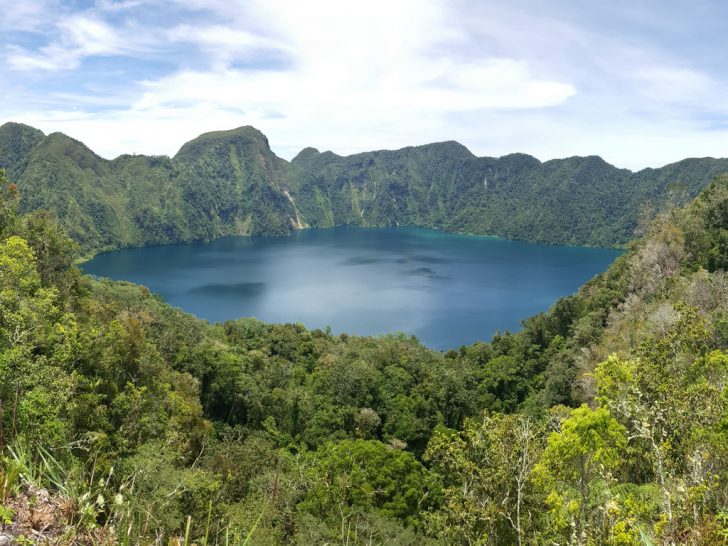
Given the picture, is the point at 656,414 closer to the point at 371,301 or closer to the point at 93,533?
the point at 93,533

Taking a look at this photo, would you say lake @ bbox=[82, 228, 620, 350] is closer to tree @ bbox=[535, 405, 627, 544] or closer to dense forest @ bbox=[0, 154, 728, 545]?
dense forest @ bbox=[0, 154, 728, 545]

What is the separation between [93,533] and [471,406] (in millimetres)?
50524

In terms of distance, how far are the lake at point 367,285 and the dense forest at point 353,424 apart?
32.5m

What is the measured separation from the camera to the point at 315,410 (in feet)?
149

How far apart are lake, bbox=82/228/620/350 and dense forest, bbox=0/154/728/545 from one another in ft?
106

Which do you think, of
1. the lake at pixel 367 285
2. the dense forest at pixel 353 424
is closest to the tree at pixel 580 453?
the dense forest at pixel 353 424

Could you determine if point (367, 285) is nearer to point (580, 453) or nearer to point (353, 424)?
point (353, 424)

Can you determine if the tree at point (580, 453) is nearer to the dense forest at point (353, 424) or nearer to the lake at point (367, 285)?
the dense forest at point (353, 424)

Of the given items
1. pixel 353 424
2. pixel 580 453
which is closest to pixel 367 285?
pixel 353 424

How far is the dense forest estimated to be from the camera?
828 centimetres

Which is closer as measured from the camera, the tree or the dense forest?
the dense forest

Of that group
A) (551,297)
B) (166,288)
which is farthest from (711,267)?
(166,288)

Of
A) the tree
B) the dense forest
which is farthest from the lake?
the tree

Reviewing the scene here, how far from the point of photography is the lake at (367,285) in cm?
9538
